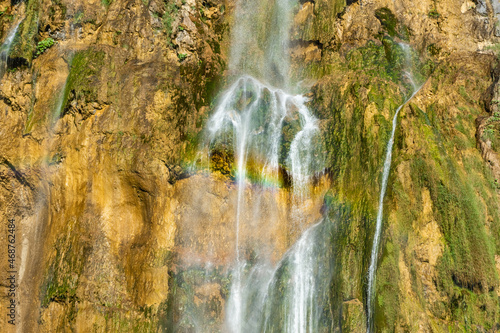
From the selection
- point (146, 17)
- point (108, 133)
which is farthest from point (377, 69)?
point (108, 133)

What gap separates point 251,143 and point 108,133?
4.39 meters

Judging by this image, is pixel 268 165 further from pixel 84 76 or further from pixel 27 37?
pixel 27 37

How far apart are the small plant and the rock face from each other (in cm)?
16

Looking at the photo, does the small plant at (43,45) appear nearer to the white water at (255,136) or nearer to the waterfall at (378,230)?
the white water at (255,136)

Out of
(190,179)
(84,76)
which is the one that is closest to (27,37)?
(84,76)

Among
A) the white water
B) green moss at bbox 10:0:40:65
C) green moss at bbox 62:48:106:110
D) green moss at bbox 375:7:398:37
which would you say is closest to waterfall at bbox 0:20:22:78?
green moss at bbox 10:0:40:65

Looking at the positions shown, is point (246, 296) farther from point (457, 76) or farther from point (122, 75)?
point (457, 76)

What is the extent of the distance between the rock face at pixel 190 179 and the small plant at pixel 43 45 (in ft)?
0.54

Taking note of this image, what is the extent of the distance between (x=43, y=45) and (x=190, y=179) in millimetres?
6501

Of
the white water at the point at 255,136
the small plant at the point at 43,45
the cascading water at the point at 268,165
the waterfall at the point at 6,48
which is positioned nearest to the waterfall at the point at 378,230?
the cascading water at the point at 268,165

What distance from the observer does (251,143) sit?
1265 centimetres

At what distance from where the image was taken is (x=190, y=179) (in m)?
11.8

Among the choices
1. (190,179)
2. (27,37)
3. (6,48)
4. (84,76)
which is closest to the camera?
(190,179)

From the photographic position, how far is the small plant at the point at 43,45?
40.9 feet
